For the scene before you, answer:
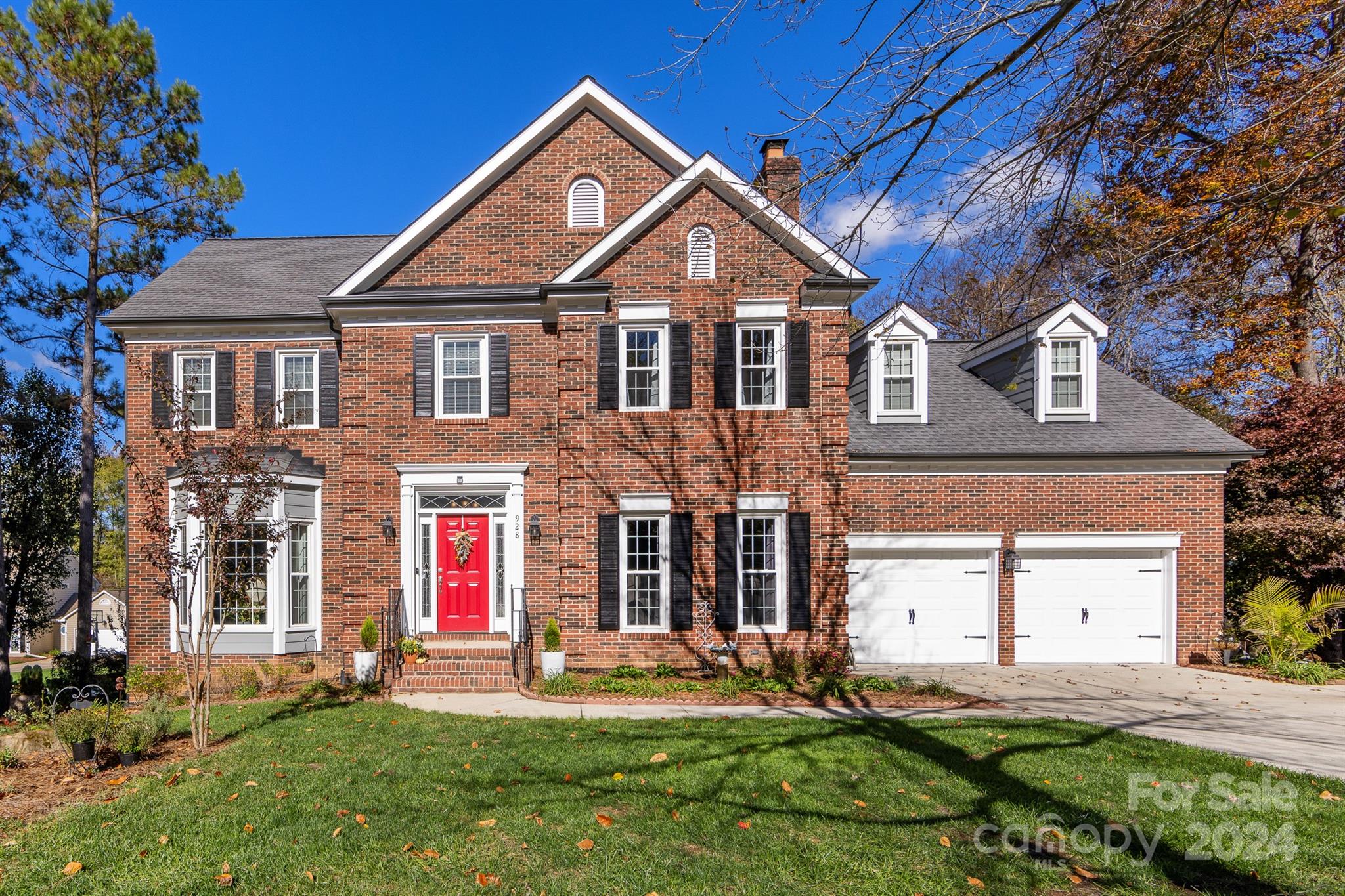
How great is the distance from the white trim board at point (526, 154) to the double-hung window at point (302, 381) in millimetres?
2059

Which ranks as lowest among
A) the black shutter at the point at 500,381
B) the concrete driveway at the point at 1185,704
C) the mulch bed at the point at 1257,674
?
the mulch bed at the point at 1257,674

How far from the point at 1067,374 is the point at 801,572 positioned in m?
7.53

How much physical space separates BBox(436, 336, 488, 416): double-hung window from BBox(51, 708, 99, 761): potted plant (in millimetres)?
6580

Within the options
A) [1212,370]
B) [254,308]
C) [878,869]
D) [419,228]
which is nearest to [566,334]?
[419,228]

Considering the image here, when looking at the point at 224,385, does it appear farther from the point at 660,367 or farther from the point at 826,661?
the point at 826,661

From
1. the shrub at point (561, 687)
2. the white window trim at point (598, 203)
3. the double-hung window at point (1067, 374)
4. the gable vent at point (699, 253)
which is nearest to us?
the shrub at point (561, 687)

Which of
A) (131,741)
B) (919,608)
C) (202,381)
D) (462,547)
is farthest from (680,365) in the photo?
(202,381)

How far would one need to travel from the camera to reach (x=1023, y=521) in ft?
41.9

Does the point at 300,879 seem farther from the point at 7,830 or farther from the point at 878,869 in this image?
the point at 878,869

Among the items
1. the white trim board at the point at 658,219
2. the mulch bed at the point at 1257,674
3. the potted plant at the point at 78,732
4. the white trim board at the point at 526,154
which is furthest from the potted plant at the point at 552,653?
the mulch bed at the point at 1257,674

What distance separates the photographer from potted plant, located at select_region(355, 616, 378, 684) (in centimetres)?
1061

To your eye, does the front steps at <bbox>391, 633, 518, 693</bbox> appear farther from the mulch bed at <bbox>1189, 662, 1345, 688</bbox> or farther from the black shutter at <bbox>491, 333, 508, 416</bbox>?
the mulch bed at <bbox>1189, 662, 1345, 688</bbox>

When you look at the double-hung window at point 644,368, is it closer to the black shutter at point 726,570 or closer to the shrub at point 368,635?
the black shutter at point 726,570

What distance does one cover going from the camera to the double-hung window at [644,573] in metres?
11.3
